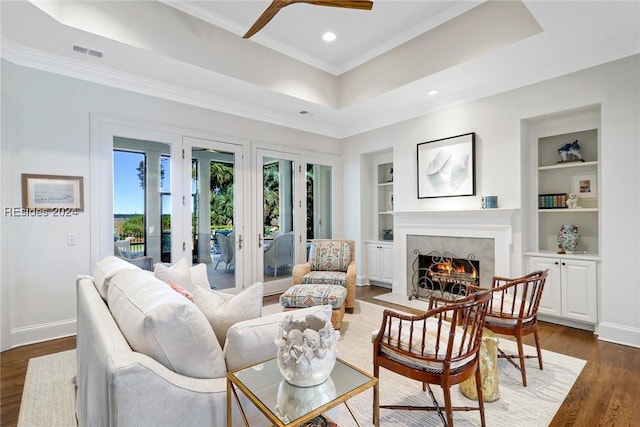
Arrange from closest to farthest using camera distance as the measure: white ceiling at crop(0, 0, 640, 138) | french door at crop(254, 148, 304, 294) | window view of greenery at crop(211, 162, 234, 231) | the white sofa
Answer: the white sofa
white ceiling at crop(0, 0, 640, 138)
window view of greenery at crop(211, 162, 234, 231)
french door at crop(254, 148, 304, 294)

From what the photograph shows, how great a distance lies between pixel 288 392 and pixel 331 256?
306 cm

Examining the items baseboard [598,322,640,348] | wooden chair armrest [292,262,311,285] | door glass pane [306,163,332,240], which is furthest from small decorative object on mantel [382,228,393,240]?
baseboard [598,322,640,348]

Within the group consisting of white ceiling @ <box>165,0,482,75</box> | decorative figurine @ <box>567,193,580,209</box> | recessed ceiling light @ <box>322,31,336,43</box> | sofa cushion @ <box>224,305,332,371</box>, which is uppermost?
white ceiling @ <box>165,0,482,75</box>

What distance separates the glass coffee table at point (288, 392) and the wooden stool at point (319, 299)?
1.90 metres

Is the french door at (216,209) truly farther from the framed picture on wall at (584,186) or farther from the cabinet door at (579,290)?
the framed picture on wall at (584,186)

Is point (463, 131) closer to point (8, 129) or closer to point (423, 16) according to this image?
point (423, 16)

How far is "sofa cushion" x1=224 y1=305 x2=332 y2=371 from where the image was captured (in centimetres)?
134

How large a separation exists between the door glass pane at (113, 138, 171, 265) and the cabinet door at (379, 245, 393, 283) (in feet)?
11.0

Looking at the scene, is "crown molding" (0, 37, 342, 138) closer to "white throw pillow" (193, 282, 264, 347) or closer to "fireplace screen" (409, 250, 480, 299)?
"fireplace screen" (409, 250, 480, 299)

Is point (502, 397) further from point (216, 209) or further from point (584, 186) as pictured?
point (216, 209)

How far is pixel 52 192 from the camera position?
318cm

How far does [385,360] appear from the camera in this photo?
6.08 ft

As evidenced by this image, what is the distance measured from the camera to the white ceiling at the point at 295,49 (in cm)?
274

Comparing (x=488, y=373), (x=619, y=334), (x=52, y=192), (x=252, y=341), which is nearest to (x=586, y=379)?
(x=488, y=373)
